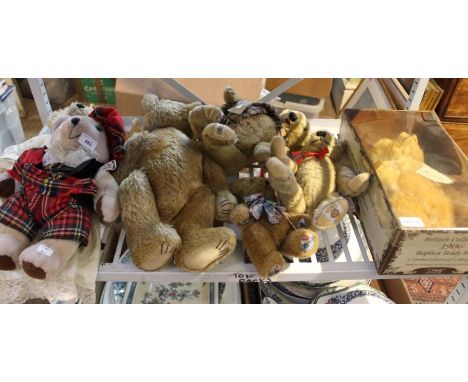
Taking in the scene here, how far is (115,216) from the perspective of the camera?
2.66 ft

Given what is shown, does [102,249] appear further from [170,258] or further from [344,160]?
[344,160]

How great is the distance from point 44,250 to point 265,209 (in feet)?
1.45

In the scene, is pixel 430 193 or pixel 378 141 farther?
pixel 378 141

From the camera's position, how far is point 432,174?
0.88m

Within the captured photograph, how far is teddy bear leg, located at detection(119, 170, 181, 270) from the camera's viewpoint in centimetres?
77

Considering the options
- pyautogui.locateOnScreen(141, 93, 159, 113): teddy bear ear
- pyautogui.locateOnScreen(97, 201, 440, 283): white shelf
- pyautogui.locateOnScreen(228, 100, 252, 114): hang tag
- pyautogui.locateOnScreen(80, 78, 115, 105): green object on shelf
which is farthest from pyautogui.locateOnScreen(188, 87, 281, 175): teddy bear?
pyautogui.locateOnScreen(80, 78, 115, 105): green object on shelf

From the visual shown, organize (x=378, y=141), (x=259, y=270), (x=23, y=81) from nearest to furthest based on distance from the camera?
(x=259, y=270) → (x=378, y=141) → (x=23, y=81)

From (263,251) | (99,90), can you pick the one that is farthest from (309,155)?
(99,90)

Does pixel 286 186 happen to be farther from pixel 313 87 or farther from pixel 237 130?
pixel 313 87

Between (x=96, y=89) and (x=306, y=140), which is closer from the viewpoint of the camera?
(x=306, y=140)

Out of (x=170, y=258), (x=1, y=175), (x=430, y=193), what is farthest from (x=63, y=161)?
(x=430, y=193)

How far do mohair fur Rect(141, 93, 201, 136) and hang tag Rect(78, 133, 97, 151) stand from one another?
6.4 inches

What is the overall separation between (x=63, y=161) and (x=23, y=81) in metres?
1.68

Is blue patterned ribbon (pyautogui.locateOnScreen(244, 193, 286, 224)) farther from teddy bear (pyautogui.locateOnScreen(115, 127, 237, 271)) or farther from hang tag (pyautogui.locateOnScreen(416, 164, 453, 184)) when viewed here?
hang tag (pyautogui.locateOnScreen(416, 164, 453, 184))
